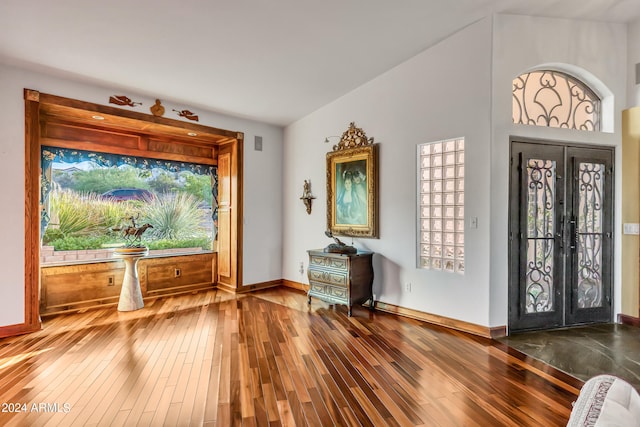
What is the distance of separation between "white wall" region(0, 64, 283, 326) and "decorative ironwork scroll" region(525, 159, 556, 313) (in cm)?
405

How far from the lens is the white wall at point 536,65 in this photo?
3412mm

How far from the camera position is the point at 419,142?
3990mm

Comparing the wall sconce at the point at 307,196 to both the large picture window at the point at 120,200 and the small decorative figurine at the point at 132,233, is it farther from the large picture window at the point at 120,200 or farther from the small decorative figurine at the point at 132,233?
the small decorative figurine at the point at 132,233

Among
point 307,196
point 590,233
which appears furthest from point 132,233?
point 590,233

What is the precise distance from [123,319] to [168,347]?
136 cm

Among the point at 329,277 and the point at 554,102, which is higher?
the point at 554,102

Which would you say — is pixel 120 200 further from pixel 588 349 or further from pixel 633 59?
pixel 633 59

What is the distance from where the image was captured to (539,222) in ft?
12.0

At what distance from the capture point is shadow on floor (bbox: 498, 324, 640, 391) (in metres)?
2.69

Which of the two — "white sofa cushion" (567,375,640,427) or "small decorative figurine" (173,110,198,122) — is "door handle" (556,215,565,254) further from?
"small decorative figurine" (173,110,198,122)

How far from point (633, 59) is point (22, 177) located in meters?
7.37

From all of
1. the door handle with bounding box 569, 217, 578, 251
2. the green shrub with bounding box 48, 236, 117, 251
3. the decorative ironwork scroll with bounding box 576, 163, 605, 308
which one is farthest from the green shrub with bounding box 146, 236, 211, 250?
the decorative ironwork scroll with bounding box 576, 163, 605, 308

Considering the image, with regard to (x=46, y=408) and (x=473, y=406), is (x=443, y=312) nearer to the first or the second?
(x=473, y=406)

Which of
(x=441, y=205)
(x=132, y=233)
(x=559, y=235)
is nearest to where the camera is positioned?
(x=559, y=235)
